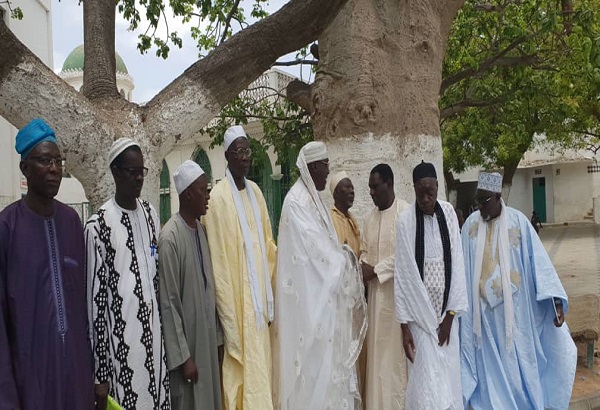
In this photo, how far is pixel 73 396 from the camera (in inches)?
99.0

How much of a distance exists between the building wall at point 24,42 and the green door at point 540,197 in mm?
27881

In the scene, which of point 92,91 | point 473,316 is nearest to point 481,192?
point 473,316

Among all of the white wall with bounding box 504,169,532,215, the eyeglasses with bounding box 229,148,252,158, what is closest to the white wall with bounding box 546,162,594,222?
the white wall with bounding box 504,169,532,215

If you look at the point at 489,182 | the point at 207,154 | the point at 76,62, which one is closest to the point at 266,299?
the point at 489,182

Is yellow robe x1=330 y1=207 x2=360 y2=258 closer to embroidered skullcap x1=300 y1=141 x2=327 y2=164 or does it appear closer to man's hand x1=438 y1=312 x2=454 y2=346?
embroidered skullcap x1=300 y1=141 x2=327 y2=164

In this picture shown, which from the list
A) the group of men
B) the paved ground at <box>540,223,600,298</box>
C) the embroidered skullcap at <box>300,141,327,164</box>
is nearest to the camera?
the group of men

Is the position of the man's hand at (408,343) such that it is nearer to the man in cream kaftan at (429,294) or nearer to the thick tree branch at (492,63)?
the man in cream kaftan at (429,294)

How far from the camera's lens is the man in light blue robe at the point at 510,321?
424 centimetres

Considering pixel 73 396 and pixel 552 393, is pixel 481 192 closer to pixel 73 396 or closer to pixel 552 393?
pixel 552 393

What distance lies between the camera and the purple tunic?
2389 millimetres

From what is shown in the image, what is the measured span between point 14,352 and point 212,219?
1.36 meters

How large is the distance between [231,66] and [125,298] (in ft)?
7.18

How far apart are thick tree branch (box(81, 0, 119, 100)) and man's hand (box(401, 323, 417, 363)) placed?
105 inches

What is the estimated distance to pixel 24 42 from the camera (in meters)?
14.9
